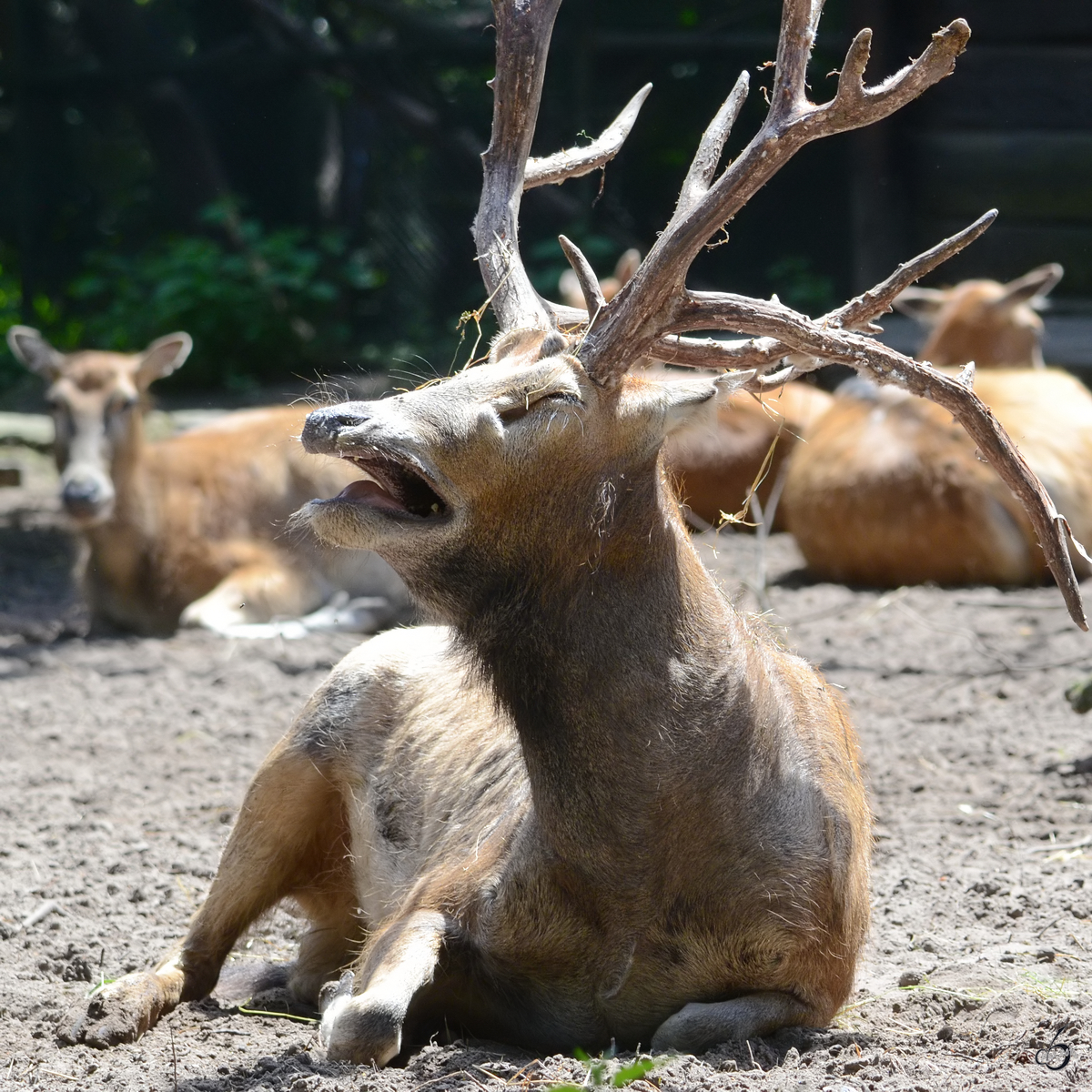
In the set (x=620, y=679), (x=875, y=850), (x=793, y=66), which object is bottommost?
(x=875, y=850)

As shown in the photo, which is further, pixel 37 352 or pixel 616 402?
pixel 37 352

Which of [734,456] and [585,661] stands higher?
[585,661]

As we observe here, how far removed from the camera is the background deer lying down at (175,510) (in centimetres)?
930

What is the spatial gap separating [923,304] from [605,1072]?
8936 mm

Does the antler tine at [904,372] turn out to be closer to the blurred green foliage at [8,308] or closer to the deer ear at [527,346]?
the deer ear at [527,346]

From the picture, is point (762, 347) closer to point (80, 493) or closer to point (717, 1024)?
point (717, 1024)

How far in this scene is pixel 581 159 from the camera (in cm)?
411

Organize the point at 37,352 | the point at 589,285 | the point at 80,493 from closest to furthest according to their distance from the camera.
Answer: the point at 589,285
the point at 80,493
the point at 37,352

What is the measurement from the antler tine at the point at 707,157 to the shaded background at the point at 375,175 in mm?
8529

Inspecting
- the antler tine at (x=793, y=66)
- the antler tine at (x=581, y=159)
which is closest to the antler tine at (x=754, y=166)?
the antler tine at (x=793, y=66)

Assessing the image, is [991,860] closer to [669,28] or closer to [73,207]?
[669,28]

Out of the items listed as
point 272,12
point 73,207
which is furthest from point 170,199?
point 272,12

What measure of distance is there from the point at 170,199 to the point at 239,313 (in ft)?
5.62

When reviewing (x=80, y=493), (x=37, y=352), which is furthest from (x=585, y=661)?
(x=37, y=352)
